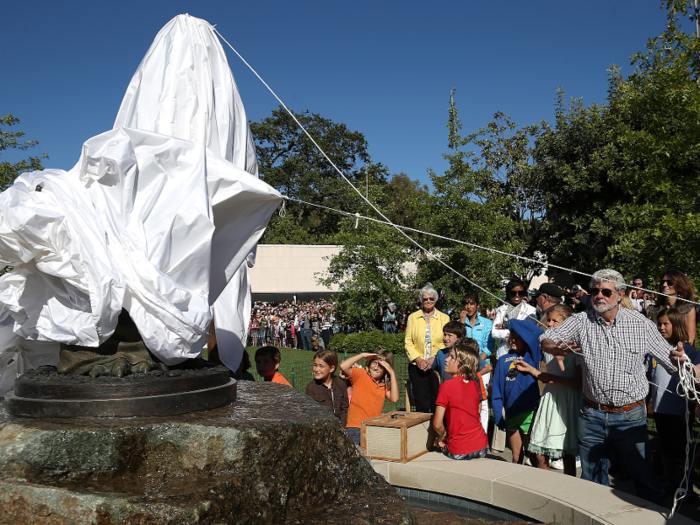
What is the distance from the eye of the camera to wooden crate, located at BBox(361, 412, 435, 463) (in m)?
5.53

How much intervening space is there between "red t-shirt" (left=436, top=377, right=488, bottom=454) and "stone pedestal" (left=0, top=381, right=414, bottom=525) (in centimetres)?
227

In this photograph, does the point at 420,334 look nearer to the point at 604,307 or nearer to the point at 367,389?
the point at 367,389

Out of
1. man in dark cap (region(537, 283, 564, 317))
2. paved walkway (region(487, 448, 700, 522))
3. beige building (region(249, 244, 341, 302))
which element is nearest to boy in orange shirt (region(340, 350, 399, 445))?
paved walkway (region(487, 448, 700, 522))

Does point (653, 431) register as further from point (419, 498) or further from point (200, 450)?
point (200, 450)

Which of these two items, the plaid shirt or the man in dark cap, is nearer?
the plaid shirt

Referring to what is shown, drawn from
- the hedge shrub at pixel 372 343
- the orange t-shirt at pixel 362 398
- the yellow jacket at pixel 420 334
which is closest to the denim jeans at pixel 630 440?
the orange t-shirt at pixel 362 398

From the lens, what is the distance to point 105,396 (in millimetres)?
3189

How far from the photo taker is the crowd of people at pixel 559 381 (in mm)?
4625

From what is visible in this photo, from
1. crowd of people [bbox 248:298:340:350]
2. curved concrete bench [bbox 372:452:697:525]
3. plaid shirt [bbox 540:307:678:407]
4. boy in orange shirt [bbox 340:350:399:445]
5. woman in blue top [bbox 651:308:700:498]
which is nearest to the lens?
curved concrete bench [bbox 372:452:697:525]

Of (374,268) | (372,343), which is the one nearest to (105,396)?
(372,343)

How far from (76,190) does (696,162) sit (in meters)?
11.0

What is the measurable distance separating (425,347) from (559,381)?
2.68 meters

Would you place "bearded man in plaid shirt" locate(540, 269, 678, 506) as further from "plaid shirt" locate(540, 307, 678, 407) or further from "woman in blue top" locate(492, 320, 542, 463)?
"woman in blue top" locate(492, 320, 542, 463)

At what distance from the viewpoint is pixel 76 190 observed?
3.36 meters
